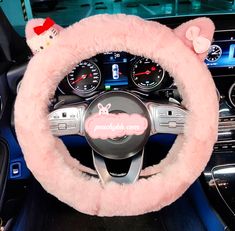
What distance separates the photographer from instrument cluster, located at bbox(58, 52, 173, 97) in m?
1.32

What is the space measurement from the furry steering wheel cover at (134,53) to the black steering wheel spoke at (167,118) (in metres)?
0.06

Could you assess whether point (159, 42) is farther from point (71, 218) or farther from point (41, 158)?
point (71, 218)

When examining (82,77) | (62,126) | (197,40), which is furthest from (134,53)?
(82,77)

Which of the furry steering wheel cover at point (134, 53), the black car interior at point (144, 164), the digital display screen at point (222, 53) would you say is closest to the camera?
the furry steering wheel cover at point (134, 53)

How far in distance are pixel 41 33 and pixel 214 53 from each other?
90 centimetres

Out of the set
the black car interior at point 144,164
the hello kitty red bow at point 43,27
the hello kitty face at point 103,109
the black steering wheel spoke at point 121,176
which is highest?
the hello kitty red bow at point 43,27

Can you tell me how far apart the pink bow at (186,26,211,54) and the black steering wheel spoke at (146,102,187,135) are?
0.47 feet

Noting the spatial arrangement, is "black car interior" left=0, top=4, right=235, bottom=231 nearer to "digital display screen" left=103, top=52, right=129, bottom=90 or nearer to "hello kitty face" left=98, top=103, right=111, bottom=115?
"digital display screen" left=103, top=52, right=129, bottom=90

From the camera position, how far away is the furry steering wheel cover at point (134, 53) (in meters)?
0.67

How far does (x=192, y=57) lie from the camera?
26.4 inches

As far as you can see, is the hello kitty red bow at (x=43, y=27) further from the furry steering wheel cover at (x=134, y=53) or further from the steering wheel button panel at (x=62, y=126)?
the steering wheel button panel at (x=62, y=126)

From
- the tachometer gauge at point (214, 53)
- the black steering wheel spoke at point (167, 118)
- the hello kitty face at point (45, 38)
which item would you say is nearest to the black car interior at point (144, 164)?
the tachometer gauge at point (214, 53)

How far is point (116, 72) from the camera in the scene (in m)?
1.44

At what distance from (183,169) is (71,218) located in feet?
2.79
